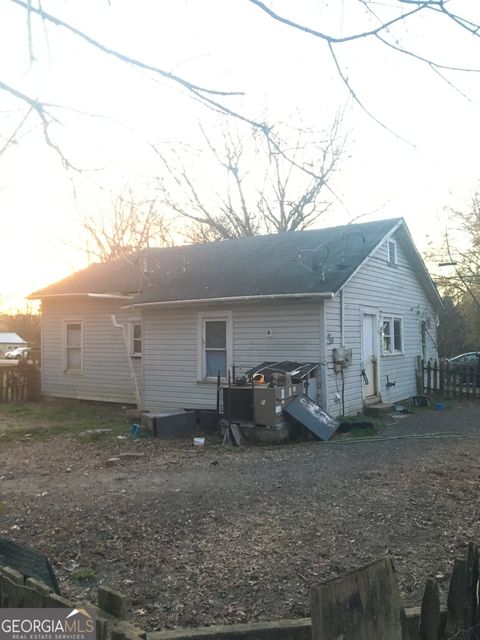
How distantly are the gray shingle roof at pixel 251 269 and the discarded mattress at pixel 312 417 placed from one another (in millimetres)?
2338

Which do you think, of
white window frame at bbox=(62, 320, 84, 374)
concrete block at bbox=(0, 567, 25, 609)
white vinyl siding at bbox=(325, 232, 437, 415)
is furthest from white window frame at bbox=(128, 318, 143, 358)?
concrete block at bbox=(0, 567, 25, 609)

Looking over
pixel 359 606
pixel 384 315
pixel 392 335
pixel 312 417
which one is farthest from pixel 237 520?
pixel 392 335

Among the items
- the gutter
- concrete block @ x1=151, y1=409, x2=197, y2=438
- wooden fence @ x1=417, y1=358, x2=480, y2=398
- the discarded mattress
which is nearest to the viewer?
the discarded mattress

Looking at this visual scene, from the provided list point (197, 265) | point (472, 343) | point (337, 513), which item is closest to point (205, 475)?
point (337, 513)

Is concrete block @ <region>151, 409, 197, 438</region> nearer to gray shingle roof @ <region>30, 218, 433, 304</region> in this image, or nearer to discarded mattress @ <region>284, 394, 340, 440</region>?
discarded mattress @ <region>284, 394, 340, 440</region>

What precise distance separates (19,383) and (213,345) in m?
7.57

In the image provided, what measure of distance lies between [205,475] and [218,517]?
1.91 m

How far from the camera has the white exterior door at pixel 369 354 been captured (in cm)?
1349

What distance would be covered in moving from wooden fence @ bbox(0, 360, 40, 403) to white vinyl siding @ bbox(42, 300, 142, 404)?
349mm

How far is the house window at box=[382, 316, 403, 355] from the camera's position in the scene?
1504 cm

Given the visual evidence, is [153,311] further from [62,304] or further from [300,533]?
[300,533]

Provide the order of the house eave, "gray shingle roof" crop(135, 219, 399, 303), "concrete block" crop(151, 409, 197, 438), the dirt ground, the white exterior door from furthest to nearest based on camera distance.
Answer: the house eave, the white exterior door, "gray shingle roof" crop(135, 219, 399, 303), "concrete block" crop(151, 409, 197, 438), the dirt ground

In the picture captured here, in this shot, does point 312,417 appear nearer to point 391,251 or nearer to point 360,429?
point 360,429

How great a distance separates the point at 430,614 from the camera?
92.0 inches
